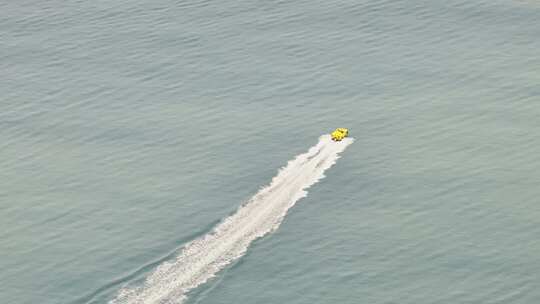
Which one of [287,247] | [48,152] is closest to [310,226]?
[287,247]

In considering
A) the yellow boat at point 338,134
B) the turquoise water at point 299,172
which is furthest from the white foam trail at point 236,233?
the turquoise water at point 299,172

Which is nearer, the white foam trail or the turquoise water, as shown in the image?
the white foam trail

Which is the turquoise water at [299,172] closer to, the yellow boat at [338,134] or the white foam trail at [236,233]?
the white foam trail at [236,233]

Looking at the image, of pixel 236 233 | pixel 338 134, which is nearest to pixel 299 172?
pixel 338 134

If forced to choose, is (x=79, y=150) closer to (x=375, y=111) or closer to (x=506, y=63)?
(x=375, y=111)

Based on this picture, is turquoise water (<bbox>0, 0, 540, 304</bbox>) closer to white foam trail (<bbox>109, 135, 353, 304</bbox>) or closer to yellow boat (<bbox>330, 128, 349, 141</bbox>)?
white foam trail (<bbox>109, 135, 353, 304</bbox>)

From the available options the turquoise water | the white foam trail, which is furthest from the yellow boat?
the turquoise water

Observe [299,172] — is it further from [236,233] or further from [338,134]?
[236,233]
